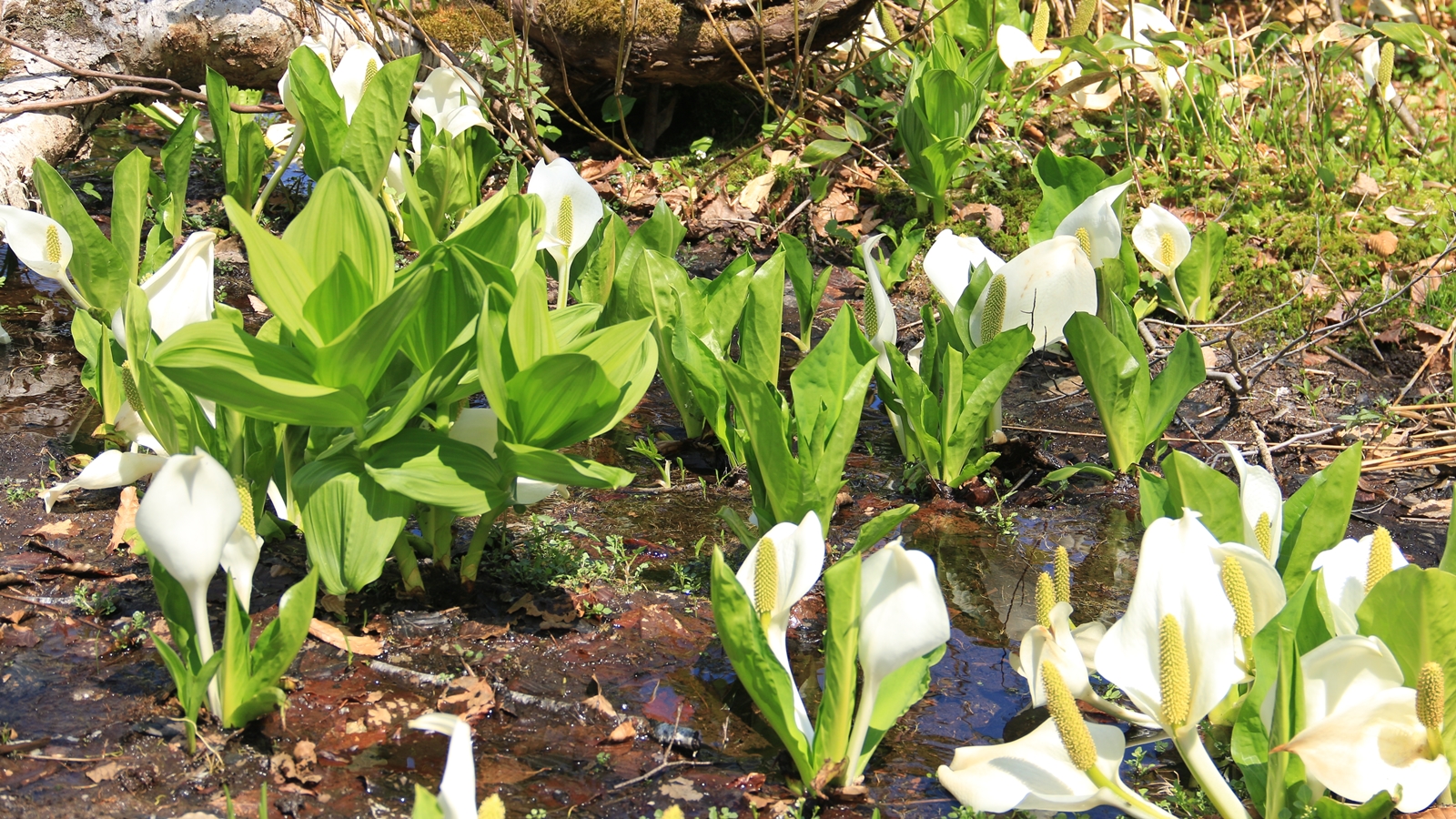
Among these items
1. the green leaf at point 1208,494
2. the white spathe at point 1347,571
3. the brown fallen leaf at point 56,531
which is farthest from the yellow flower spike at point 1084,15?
the brown fallen leaf at point 56,531

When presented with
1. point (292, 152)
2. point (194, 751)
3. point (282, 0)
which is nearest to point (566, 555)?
point (194, 751)

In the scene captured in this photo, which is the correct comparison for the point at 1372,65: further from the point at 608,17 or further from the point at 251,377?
the point at 251,377

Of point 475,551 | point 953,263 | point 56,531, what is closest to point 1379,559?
point 953,263

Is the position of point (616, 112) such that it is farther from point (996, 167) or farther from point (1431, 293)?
point (1431, 293)

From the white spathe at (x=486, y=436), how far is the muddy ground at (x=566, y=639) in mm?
245

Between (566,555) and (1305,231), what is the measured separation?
287 cm

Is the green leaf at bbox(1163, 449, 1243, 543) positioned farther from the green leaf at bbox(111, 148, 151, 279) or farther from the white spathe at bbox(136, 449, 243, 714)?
the green leaf at bbox(111, 148, 151, 279)

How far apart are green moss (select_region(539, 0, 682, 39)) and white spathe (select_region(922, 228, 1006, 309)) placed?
6.13 ft

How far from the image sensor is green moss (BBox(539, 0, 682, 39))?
13.8 feet

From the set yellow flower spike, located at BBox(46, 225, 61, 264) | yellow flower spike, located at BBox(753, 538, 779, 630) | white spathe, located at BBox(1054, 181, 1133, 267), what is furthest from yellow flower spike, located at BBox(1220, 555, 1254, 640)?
yellow flower spike, located at BBox(46, 225, 61, 264)

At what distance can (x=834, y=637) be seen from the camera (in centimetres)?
159

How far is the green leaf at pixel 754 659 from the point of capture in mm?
1619

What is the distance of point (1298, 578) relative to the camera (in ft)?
6.20

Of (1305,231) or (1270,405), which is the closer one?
(1270,405)
